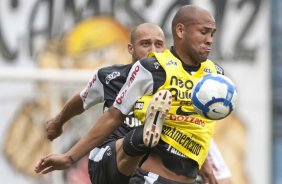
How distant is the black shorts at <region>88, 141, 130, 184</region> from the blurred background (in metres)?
7.71

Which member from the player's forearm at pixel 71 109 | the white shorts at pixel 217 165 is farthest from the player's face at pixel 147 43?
the white shorts at pixel 217 165

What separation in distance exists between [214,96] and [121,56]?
1055 centimetres

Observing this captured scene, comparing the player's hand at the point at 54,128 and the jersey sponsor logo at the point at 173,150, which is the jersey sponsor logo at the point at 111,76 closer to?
the player's hand at the point at 54,128

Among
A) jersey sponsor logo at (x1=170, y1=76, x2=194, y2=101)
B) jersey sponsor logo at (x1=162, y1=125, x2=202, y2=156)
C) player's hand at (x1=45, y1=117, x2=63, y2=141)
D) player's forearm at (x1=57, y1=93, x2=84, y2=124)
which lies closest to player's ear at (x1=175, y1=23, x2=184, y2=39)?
jersey sponsor logo at (x1=170, y1=76, x2=194, y2=101)

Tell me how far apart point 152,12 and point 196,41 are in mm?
11162

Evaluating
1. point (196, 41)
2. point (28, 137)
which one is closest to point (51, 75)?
point (28, 137)

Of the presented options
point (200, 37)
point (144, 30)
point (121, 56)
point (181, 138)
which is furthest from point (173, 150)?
point (121, 56)

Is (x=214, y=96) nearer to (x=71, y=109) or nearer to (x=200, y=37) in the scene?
(x=200, y=37)

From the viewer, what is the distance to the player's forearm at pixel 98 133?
695 centimetres

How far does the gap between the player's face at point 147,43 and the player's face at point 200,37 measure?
4.03 feet

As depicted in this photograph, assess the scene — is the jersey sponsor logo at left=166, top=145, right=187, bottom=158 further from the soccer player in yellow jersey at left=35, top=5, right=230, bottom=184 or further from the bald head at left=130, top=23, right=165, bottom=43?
the bald head at left=130, top=23, right=165, bottom=43

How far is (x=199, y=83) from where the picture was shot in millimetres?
6625

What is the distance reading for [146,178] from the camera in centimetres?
700

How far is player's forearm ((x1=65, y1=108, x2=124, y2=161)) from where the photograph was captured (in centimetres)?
695
